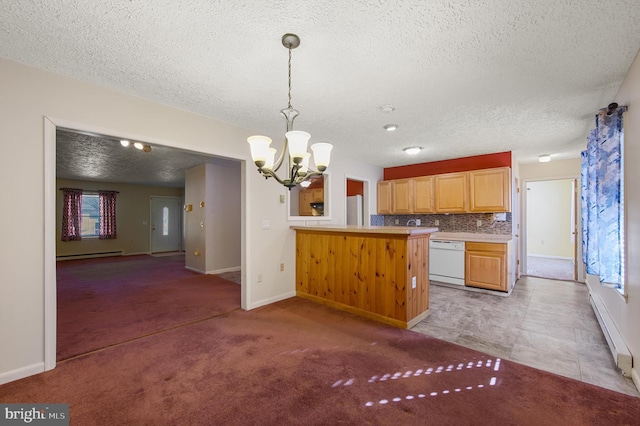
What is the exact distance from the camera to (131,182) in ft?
28.6

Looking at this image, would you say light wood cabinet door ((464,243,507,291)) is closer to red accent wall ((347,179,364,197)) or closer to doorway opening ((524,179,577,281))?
red accent wall ((347,179,364,197))

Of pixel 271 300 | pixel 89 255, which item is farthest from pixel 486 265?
pixel 89 255

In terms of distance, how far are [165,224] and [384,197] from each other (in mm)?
8124

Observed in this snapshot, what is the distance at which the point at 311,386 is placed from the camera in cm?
194

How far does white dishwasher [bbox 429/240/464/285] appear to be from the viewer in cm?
456

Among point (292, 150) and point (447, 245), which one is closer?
point (292, 150)

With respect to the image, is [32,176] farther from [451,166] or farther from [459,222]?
[459,222]

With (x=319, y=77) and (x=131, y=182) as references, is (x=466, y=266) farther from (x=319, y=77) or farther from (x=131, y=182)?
(x=131, y=182)

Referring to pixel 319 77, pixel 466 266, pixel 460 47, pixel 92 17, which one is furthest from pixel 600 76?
pixel 92 17

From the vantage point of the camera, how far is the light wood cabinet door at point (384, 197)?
19.1ft

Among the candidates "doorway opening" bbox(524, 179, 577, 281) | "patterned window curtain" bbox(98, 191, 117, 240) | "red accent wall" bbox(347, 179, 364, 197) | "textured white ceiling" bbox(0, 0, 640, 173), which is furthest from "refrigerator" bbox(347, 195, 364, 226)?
"patterned window curtain" bbox(98, 191, 117, 240)

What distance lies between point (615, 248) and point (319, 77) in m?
2.80

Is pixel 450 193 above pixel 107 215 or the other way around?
above

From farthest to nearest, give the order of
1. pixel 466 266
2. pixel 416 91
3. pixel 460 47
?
1. pixel 466 266
2. pixel 416 91
3. pixel 460 47
